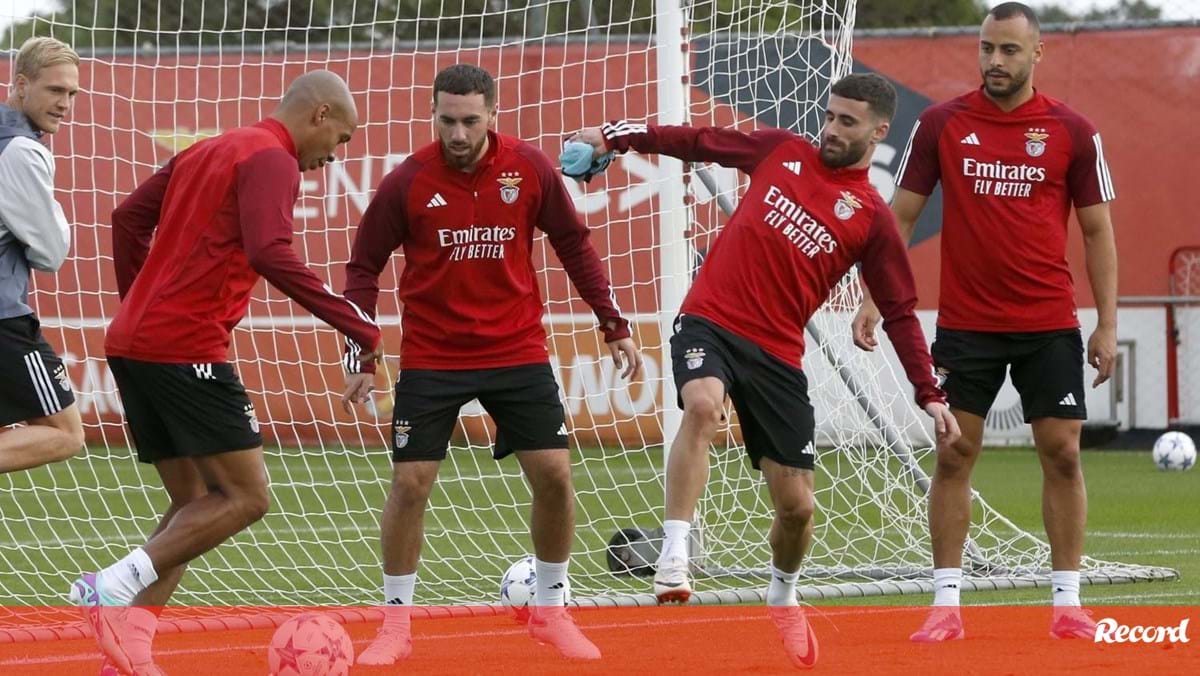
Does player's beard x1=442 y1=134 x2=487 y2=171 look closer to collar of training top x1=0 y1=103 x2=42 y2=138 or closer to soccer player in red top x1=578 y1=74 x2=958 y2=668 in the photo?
soccer player in red top x1=578 y1=74 x2=958 y2=668

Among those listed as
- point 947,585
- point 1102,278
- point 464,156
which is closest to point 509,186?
point 464,156

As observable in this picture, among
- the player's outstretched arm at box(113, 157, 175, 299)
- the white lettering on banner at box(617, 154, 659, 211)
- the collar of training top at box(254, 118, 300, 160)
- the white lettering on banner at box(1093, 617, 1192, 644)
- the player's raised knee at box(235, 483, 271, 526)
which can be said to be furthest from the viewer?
the white lettering on banner at box(617, 154, 659, 211)

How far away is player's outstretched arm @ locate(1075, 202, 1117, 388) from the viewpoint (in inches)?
283

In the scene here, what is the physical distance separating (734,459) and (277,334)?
7.43 meters

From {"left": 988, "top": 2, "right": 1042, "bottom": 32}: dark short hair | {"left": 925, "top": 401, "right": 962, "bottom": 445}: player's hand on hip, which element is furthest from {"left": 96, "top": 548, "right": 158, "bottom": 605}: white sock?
{"left": 988, "top": 2, "right": 1042, "bottom": 32}: dark short hair

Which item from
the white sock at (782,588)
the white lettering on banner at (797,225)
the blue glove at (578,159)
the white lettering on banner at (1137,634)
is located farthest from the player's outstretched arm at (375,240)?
the white lettering on banner at (1137,634)

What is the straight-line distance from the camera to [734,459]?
10.2 meters

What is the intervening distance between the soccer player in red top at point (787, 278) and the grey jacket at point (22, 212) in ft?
6.38

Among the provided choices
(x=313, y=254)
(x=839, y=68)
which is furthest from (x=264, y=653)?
A: (x=313, y=254)

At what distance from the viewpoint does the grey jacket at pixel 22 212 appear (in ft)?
21.1

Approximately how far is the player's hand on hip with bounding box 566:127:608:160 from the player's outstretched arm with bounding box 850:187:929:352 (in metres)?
1.21

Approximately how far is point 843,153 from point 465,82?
138 centimetres

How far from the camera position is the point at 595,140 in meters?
6.42

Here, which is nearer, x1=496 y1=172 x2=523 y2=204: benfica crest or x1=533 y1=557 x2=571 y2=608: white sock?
x1=496 y1=172 x2=523 y2=204: benfica crest
